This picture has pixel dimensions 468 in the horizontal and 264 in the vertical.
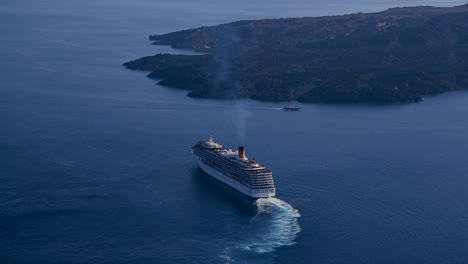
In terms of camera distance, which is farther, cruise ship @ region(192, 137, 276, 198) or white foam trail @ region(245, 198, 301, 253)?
cruise ship @ region(192, 137, 276, 198)

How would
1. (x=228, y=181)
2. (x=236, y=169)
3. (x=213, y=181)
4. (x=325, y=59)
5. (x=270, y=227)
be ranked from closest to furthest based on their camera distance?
(x=270, y=227) → (x=236, y=169) → (x=228, y=181) → (x=213, y=181) → (x=325, y=59)

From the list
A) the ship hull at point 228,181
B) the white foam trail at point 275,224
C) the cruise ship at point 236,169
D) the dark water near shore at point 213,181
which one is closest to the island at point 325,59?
the dark water near shore at point 213,181

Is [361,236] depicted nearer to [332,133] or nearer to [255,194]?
[255,194]

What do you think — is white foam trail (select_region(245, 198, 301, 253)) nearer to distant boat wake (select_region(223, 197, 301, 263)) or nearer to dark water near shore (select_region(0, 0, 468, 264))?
distant boat wake (select_region(223, 197, 301, 263))

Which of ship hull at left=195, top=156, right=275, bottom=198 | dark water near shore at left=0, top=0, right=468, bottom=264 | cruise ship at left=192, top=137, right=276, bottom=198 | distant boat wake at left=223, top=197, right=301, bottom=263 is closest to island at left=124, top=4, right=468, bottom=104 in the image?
dark water near shore at left=0, top=0, right=468, bottom=264

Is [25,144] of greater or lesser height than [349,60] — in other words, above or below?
below

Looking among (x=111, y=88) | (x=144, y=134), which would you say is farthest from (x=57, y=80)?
(x=144, y=134)

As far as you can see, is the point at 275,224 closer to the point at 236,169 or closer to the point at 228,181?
the point at 236,169

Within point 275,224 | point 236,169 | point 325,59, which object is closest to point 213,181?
point 236,169
